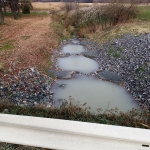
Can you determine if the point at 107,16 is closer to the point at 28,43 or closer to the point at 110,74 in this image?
the point at 28,43

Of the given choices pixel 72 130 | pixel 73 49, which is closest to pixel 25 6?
pixel 73 49

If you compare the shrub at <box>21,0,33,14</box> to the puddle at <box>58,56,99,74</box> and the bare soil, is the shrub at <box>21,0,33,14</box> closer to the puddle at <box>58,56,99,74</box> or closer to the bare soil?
the bare soil

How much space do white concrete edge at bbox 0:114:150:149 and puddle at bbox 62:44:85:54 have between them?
359 inches

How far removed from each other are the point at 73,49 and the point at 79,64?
8.22ft

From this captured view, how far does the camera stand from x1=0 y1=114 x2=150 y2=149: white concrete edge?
203 centimetres

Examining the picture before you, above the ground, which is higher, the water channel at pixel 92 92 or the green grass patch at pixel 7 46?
the green grass patch at pixel 7 46

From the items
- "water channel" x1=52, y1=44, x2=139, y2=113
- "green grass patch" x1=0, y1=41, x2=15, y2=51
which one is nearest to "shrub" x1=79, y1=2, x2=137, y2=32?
"green grass patch" x1=0, y1=41, x2=15, y2=51

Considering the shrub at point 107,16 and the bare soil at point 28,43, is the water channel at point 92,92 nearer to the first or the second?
the bare soil at point 28,43

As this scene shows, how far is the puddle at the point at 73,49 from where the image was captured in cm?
1129

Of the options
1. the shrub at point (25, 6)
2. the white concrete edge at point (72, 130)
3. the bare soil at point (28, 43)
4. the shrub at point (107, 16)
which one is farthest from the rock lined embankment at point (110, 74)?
the shrub at point (25, 6)

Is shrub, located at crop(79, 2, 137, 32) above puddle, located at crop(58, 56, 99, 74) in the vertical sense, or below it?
above

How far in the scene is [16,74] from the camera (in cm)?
713

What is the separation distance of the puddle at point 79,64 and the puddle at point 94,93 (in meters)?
0.99

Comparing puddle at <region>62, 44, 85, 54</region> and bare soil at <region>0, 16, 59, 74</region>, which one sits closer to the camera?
bare soil at <region>0, 16, 59, 74</region>
